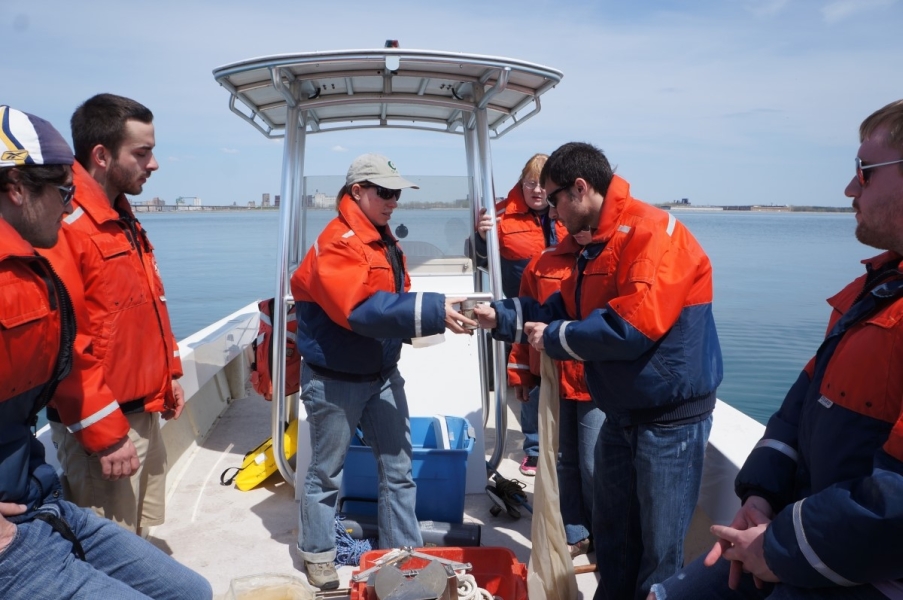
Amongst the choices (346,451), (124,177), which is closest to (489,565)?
(346,451)

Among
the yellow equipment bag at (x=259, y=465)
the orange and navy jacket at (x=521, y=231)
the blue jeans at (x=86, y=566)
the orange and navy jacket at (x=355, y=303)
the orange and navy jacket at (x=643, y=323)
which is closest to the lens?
the blue jeans at (x=86, y=566)

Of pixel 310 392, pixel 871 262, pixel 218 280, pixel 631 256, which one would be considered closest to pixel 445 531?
pixel 310 392

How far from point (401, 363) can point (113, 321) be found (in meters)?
2.10

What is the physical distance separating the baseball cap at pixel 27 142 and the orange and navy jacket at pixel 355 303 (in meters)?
1.19

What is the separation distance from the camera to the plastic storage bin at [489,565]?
110 inches

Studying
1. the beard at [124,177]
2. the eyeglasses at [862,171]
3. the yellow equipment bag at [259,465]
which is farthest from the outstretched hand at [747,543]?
the yellow equipment bag at [259,465]

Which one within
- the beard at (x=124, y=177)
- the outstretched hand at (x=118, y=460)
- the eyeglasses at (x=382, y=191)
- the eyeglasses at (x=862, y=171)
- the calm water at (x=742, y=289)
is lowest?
the calm water at (x=742, y=289)

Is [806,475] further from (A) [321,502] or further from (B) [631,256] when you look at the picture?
(A) [321,502]

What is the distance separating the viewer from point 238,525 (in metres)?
3.88

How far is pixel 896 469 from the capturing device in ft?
4.42

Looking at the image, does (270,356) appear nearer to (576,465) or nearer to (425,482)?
(425,482)

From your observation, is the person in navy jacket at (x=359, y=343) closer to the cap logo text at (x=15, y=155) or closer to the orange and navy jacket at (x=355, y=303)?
the orange and navy jacket at (x=355, y=303)

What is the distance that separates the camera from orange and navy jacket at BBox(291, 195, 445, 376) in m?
2.89

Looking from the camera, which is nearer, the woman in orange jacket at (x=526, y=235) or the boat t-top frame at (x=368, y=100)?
the boat t-top frame at (x=368, y=100)
